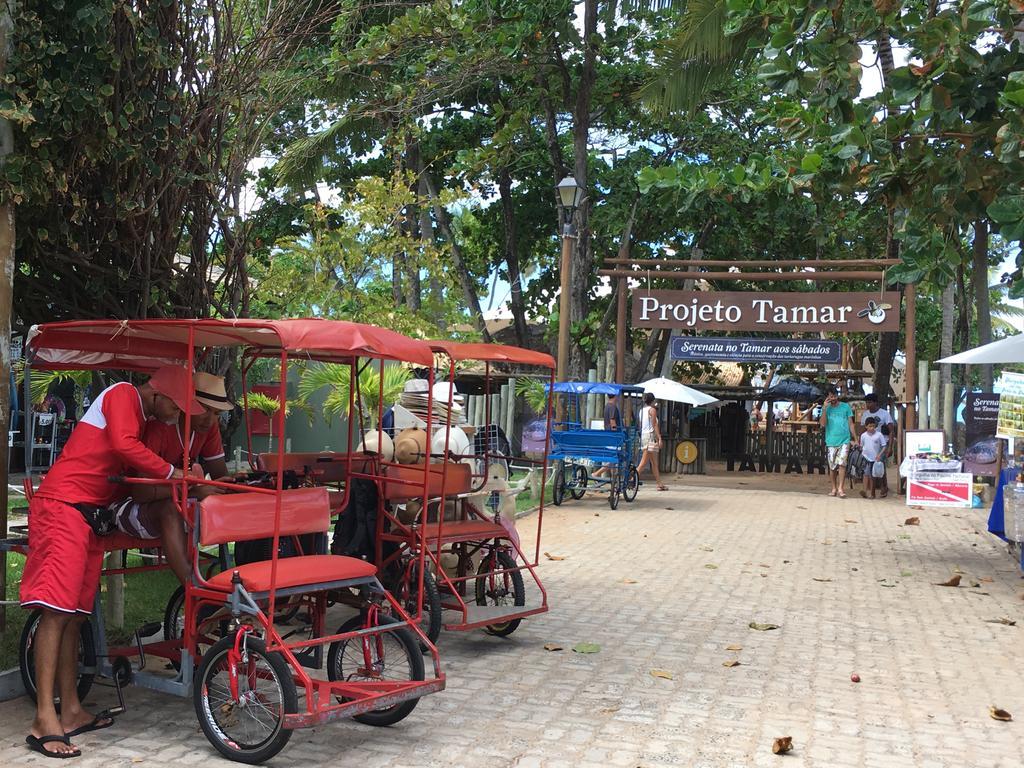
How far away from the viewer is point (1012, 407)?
11.2 metres

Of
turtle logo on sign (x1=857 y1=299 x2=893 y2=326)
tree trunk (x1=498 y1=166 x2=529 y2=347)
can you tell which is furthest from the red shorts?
tree trunk (x1=498 y1=166 x2=529 y2=347)

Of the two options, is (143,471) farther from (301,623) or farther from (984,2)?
(984,2)

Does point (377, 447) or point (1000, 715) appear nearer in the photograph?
point (1000, 715)

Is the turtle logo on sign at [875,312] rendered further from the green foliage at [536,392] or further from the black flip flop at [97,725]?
the black flip flop at [97,725]

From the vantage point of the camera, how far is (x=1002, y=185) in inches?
290

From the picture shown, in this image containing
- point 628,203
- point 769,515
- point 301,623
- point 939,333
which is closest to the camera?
point 301,623

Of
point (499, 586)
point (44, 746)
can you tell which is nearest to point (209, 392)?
point (44, 746)

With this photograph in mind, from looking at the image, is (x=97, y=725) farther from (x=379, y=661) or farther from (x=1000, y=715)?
(x=1000, y=715)

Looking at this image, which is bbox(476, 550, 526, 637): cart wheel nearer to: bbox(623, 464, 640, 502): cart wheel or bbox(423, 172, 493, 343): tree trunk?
bbox(623, 464, 640, 502): cart wheel

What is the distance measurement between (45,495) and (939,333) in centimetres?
3000

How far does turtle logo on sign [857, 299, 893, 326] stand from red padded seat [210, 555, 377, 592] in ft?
48.4

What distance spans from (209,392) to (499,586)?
3.03 m

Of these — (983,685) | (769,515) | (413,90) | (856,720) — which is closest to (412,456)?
(856,720)

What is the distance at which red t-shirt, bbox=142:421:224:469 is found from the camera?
18.9 feet
